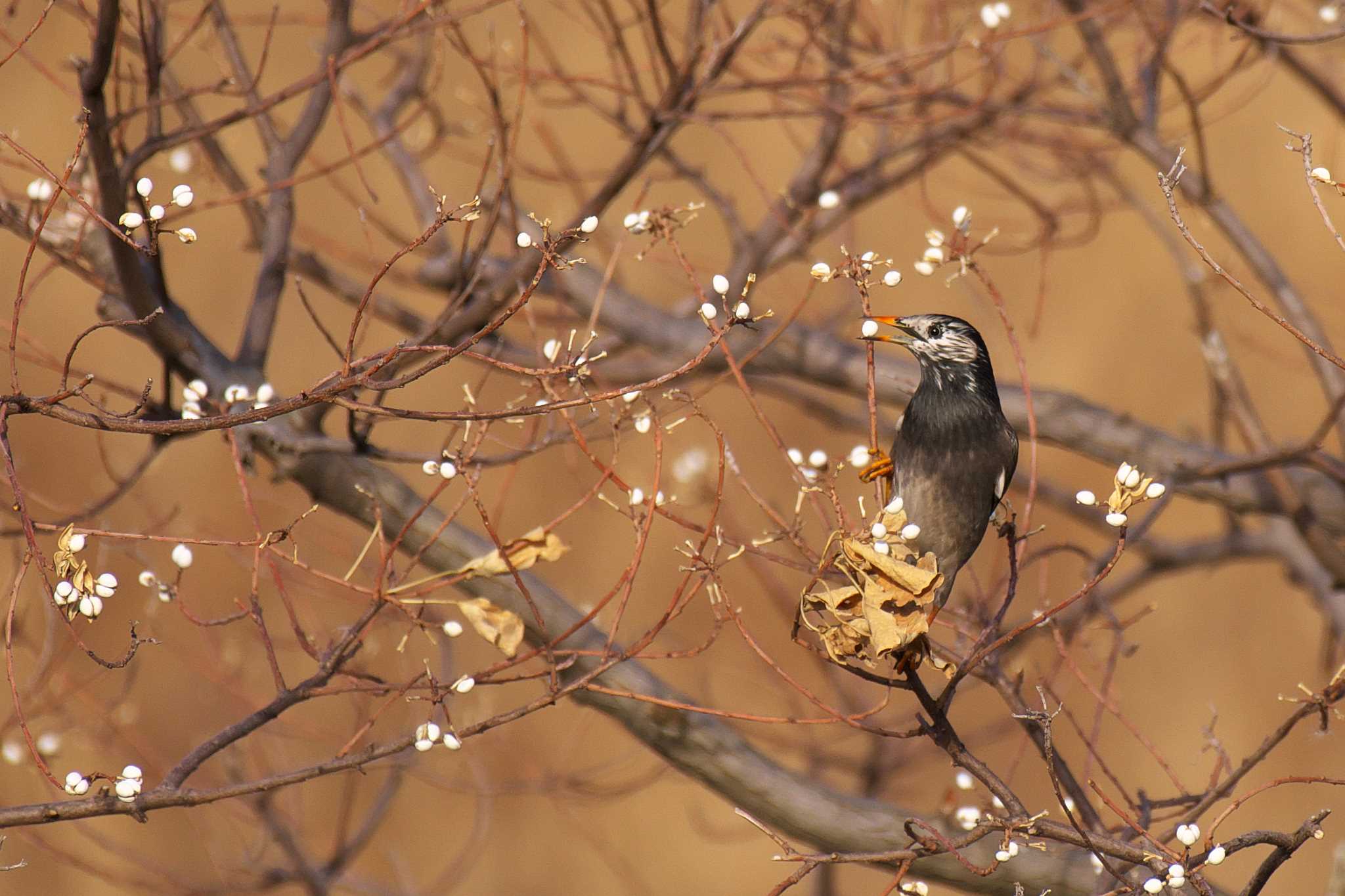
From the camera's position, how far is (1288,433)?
5.67 m

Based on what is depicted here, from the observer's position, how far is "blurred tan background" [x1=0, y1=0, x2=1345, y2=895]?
5324mm

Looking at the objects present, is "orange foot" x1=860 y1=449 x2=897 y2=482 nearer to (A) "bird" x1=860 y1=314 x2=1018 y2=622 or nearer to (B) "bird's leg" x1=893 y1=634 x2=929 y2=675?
(A) "bird" x1=860 y1=314 x2=1018 y2=622

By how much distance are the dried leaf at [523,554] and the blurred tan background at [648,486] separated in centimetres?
324

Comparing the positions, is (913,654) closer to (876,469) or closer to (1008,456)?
(876,469)

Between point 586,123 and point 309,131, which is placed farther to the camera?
point 586,123

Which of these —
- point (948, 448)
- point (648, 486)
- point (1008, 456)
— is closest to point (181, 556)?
point (948, 448)

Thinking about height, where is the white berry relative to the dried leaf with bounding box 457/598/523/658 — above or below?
above

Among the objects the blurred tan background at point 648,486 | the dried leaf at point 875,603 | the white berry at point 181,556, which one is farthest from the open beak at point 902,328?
the blurred tan background at point 648,486

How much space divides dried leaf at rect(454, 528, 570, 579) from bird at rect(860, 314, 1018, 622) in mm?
595

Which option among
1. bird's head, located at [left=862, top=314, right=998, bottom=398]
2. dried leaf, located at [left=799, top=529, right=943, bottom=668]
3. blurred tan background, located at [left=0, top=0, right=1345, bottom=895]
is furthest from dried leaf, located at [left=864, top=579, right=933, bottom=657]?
blurred tan background, located at [left=0, top=0, right=1345, bottom=895]

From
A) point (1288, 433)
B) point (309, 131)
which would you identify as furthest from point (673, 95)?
point (1288, 433)

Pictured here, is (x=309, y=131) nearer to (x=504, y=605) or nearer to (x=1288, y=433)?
(x=504, y=605)

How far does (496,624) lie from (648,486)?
11.0 ft

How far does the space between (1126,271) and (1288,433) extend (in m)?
1.05
